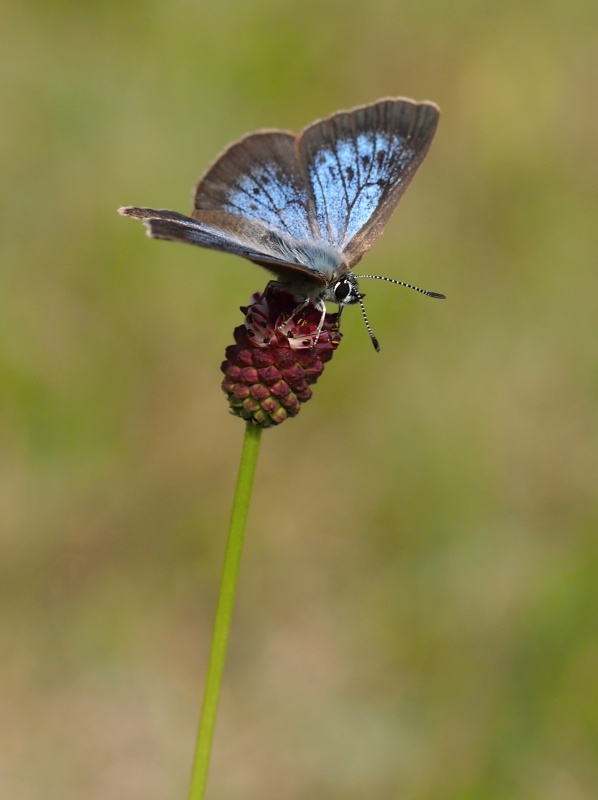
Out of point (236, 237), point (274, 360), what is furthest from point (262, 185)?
point (274, 360)

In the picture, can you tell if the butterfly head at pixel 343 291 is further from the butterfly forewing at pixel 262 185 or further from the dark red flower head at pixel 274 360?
the butterfly forewing at pixel 262 185

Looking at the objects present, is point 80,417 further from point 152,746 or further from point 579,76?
point 579,76

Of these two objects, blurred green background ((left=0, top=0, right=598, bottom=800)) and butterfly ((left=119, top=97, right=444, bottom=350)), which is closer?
butterfly ((left=119, top=97, right=444, bottom=350))

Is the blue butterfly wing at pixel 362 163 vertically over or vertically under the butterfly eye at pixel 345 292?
over

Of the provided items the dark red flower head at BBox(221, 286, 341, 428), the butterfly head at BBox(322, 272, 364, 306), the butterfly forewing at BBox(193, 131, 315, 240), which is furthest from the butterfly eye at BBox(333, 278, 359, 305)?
the butterfly forewing at BBox(193, 131, 315, 240)

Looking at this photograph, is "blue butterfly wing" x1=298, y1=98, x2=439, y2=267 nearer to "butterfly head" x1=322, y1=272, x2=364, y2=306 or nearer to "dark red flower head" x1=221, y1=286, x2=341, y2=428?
"butterfly head" x1=322, y1=272, x2=364, y2=306

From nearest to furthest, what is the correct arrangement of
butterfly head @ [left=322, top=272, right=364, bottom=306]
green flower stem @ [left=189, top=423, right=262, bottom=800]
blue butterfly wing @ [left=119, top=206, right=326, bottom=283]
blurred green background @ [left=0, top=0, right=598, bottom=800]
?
green flower stem @ [left=189, top=423, right=262, bottom=800] < blue butterfly wing @ [left=119, top=206, right=326, bottom=283] < butterfly head @ [left=322, top=272, right=364, bottom=306] < blurred green background @ [left=0, top=0, right=598, bottom=800]

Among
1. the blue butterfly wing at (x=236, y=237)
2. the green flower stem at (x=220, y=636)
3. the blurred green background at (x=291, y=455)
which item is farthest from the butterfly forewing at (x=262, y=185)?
the blurred green background at (x=291, y=455)
